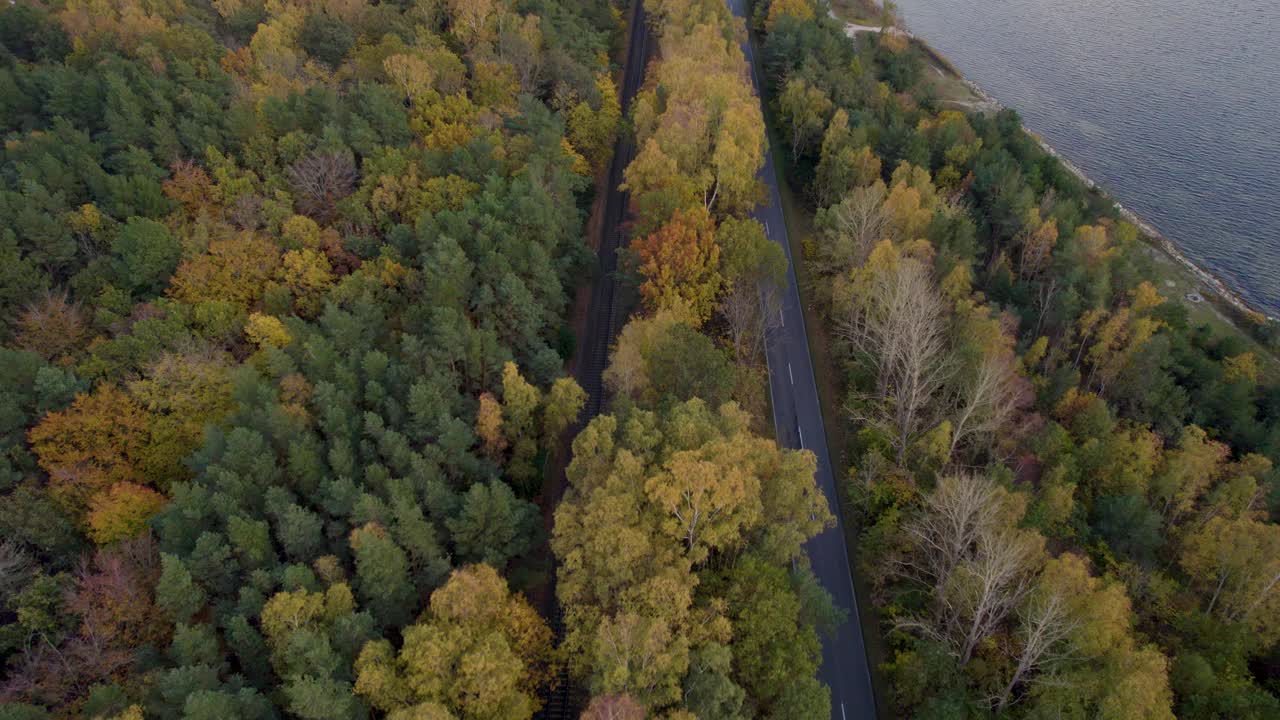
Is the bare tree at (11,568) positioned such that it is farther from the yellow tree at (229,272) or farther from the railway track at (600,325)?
the railway track at (600,325)

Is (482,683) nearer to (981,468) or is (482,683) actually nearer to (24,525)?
(24,525)

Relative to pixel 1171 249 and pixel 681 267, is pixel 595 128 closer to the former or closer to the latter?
pixel 681 267

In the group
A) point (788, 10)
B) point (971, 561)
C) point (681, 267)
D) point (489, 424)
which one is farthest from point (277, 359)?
point (788, 10)

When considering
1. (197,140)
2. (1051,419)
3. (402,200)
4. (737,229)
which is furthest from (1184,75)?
(197,140)

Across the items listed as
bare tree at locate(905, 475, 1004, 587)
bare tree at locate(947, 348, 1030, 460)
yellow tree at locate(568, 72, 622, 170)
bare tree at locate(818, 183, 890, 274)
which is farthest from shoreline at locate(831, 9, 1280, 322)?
bare tree at locate(905, 475, 1004, 587)

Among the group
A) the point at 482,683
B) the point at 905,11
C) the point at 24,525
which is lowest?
the point at 24,525

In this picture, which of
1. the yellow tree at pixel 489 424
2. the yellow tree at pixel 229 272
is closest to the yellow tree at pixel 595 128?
the yellow tree at pixel 229 272

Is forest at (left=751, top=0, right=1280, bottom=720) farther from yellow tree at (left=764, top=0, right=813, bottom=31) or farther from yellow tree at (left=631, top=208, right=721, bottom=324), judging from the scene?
yellow tree at (left=764, top=0, right=813, bottom=31)

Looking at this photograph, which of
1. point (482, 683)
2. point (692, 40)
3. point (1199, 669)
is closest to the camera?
A: point (482, 683)
